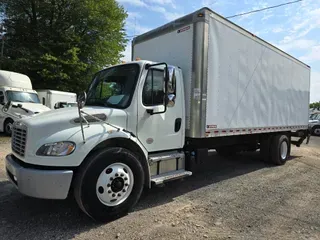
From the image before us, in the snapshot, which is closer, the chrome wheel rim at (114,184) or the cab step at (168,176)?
the chrome wheel rim at (114,184)

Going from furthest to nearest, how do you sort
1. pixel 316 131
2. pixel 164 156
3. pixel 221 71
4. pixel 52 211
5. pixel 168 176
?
pixel 316 131, pixel 221 71, pixel 164 156, pixel 168 176, pixel 52 211

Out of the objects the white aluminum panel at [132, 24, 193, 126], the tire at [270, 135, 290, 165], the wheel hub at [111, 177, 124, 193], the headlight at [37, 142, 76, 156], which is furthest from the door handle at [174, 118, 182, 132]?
the tire at [270, 135, 290, 165]

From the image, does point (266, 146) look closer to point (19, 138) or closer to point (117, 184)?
point (117, 184)

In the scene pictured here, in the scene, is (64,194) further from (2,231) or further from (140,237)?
(140,237)

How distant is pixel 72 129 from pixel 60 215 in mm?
1389

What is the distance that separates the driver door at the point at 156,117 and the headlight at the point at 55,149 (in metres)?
1.26

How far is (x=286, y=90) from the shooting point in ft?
27.3

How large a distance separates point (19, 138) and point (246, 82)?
16.3 ft

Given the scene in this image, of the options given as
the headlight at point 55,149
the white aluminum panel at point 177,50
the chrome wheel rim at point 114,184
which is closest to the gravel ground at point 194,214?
the chrome wheel rim at point 114,184

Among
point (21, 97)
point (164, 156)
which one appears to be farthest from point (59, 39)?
point (164, 156)

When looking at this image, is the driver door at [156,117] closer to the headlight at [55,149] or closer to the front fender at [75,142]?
the front fender at [75,142]

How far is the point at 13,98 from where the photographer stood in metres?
12.9

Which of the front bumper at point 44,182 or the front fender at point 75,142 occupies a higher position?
the front fender at point 75,142

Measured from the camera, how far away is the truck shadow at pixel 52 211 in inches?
139
